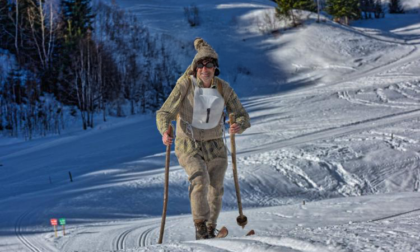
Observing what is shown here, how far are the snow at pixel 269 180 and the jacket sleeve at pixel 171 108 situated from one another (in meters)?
1.45

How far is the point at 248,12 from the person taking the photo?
155 feet

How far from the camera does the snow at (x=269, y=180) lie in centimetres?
409

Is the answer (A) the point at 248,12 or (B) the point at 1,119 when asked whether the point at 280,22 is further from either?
(B) the point at 1,119

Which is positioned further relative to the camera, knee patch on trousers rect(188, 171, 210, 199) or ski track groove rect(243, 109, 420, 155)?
ski track groove rect(243, 109, 420, 155)

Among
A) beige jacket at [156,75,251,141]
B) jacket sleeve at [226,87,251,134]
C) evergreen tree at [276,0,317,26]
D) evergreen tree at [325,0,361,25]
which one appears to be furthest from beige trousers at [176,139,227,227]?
evergreen tree at [325,0,361,25]

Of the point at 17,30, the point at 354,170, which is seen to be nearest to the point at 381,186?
the point at 354,170

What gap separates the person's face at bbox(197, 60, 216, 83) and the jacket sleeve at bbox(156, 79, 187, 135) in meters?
0.23

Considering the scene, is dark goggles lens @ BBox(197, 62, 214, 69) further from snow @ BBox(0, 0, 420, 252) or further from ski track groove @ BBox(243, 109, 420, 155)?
ski track groove @ BBox(243, 109, 420, 155)

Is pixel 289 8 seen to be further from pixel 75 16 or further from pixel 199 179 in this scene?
pixel 199 179

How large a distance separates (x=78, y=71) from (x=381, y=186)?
2240 cm

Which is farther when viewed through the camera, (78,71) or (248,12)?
(248,12)

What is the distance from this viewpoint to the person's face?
4957 millimetres

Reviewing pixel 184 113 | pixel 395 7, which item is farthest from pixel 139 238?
pixel 395 7

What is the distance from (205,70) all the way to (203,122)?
605 mm
